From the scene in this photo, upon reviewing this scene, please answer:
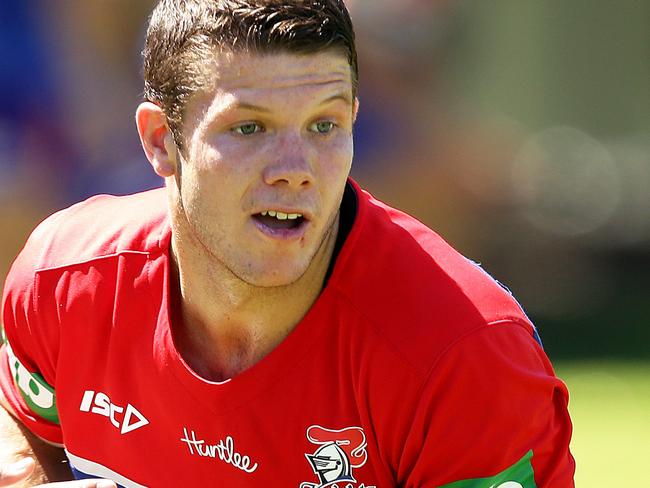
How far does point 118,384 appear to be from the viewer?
3.13 m

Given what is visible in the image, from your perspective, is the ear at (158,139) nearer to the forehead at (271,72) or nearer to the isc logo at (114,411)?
the forehead at (271,72)

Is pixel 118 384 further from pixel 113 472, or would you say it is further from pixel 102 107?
pixel 102 107

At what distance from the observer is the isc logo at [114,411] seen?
10.2 ft

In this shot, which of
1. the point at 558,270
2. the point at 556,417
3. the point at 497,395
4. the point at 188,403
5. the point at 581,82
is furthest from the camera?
the point at 581,82

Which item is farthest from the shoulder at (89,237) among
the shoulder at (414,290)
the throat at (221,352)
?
the shoulder at (414,290)

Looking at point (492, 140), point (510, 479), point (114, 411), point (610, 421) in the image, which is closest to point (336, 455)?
point (510, 479)

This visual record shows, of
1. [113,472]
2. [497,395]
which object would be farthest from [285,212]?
[113,472]

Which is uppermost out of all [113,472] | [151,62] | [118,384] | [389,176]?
[151,62]

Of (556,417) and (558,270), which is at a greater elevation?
(556,417)

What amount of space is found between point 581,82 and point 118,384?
7.24m

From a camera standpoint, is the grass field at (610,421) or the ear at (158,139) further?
the grass field at (610,421)

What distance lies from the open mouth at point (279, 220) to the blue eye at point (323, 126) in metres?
0.20

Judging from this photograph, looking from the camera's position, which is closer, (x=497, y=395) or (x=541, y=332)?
(x=497, y=395)

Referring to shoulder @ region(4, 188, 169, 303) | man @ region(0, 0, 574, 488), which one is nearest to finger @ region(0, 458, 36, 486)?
man @ region(0, 0, 574, 488)
